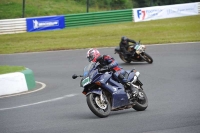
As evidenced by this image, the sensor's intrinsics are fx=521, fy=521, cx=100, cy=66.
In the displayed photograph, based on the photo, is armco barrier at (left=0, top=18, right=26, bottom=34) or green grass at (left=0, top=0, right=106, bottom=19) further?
green grass at (left=0, top=0, right=106, bottom=19)

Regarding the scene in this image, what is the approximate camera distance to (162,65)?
1895 cm

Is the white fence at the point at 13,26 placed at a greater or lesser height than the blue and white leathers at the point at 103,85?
lesser

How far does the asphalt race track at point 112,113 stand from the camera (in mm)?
8773

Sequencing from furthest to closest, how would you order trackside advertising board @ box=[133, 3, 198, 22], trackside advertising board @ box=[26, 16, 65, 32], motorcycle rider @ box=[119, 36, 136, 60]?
trackside advertising board @ box=[133, 3, 198, 22] < trackside advertising board @ box=[26, 16, 65, 32] < motorcycle rider @ box=[119, 36, 136, 60]

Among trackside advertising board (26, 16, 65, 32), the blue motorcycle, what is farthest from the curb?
trackside advertising board (26, 16, 65, 32)

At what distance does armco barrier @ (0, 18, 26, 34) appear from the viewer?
32.2 metres

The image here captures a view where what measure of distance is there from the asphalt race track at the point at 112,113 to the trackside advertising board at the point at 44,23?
37.3ft

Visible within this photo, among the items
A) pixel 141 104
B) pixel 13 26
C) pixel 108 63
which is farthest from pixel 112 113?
pixel 13 26

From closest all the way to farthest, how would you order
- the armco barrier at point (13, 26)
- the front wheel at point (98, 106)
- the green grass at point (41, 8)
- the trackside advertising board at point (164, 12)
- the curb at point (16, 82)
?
the front wheel at point (98, 106)
the curb at point (16, 82)
the armco barrier at point (13, 26)
the trackside advertising board at point (164, 12)
the green grass at point (41, 8)

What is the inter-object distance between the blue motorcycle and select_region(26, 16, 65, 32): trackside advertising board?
2268 centimetres

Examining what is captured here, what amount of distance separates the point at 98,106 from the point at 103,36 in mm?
22417

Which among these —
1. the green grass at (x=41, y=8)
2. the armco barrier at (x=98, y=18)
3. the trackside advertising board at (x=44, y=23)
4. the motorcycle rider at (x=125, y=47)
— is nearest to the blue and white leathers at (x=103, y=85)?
the motorcycle rider at (x=125, y=47)

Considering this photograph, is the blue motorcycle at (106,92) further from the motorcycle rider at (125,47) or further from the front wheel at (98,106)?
the motorcycle rider at (125,47)

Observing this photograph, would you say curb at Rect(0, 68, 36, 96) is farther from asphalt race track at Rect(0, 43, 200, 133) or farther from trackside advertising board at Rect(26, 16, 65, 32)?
trackside advertising board at Rect(26, 16, 65, 32)
